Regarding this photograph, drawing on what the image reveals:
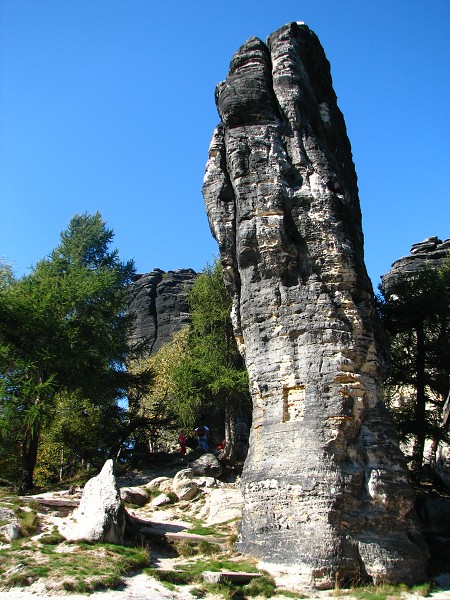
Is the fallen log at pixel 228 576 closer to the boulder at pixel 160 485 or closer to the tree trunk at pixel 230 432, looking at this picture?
the boulder at pixel 160 485

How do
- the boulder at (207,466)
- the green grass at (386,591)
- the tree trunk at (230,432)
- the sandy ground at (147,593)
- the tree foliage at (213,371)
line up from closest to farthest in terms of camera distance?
the sandy ground at (147,593) → the green grass at (386,591) → the boulder at (207,466) → the tree trunk at (230,432) → the tree foliage at (213,371)

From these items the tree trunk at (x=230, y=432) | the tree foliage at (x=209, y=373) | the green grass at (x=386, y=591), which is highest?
the tree foliage at (x=209, y=373)

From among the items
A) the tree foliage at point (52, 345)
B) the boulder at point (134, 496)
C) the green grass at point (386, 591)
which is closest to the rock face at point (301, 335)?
the green grass at point (386, 591)

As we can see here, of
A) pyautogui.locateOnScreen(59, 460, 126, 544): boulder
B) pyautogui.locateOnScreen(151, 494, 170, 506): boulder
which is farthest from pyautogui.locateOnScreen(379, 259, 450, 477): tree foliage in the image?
pyautogui.locateOnScreen(59, 460, 126, 544): boulder

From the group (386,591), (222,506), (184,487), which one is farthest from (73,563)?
(184,487)

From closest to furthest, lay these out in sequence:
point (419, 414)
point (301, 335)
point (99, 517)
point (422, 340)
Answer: point (99, 517) < point (301, 335) < point (419, 414) < point (422, 340)

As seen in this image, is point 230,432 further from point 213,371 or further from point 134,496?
point 134,496

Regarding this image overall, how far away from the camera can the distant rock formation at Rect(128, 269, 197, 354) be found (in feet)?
146

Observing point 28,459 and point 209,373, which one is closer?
point 28,459

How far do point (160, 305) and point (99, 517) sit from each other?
32841mm

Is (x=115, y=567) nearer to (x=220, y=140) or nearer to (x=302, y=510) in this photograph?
(x=302, y=510)

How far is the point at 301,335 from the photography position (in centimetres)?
1571

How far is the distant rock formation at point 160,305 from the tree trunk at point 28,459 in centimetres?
2010

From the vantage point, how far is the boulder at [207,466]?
22.4 m
